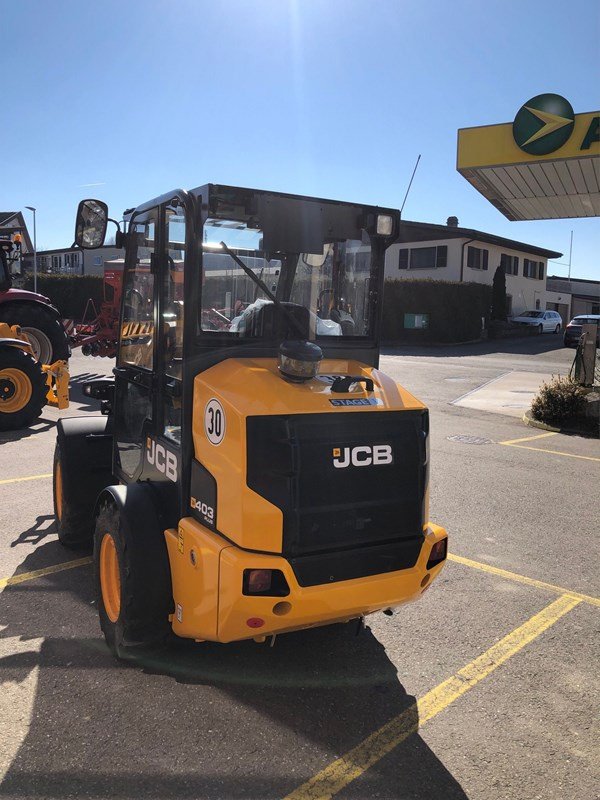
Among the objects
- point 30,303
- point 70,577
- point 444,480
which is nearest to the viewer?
point 70,577

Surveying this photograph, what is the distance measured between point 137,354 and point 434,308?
29.9m

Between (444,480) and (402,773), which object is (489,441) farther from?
(402,773)

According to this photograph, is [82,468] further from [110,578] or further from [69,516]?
[110,578]

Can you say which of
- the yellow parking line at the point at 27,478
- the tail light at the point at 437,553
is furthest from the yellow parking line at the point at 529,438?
the tail light at the point at 437,553

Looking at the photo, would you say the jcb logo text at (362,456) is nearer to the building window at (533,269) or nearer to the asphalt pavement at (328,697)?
the asphalt pavement at (328,697)

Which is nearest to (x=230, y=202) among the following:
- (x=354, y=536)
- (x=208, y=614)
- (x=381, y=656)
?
(x=354, y=536)

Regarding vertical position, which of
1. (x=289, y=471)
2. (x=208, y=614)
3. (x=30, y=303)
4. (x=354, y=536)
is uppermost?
(x=30, y=303)

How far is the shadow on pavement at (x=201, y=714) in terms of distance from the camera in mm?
2676

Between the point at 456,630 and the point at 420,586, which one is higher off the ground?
the point at 420,586

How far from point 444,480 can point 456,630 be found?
12.2 ft

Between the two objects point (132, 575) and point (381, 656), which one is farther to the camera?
point (381, 656)

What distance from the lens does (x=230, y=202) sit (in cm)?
330

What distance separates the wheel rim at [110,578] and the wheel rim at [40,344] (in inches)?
357

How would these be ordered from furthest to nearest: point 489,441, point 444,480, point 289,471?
point 489,441 < point 444,480 < point 289,471
